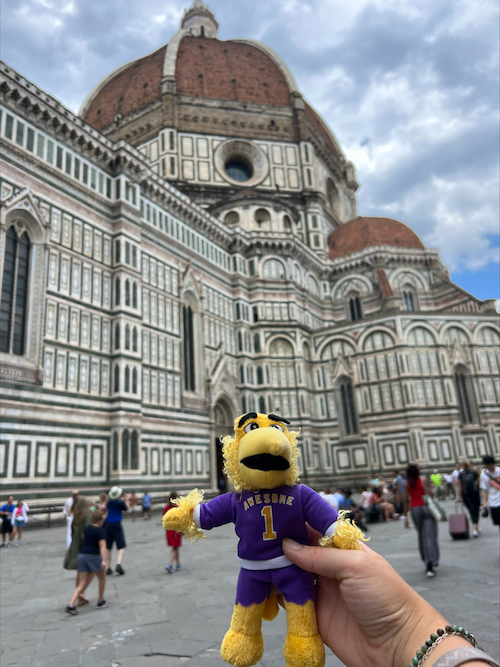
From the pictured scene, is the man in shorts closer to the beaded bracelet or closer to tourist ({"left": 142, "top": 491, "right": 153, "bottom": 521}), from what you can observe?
the beaded bracelet

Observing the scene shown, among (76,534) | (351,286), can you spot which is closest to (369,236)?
(351,286)

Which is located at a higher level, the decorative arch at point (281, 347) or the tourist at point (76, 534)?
the decorative arch at point (281, 347)

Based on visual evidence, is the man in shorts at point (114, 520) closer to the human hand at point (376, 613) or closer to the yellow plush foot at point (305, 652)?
the yellow plush foot at point (305, 652)

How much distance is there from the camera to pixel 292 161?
36.8 metres

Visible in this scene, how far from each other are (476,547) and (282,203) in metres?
27.5

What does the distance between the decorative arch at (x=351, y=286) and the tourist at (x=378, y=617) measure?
33.5 meters

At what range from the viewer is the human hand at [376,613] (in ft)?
4.44

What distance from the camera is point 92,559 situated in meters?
5.90

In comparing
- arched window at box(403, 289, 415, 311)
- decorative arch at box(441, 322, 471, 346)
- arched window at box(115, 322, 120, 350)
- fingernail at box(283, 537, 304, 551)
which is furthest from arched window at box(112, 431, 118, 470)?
arched window at box(403, 289, 415, 311)

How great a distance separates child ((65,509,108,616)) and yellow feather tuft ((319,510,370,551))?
4.93 m

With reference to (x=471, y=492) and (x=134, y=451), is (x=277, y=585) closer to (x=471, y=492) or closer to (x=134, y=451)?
(x=471, y=492)

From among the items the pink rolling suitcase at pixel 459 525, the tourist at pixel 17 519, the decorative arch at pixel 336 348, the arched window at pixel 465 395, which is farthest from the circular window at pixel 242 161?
the pink rolling suitcase at pixel 459 525

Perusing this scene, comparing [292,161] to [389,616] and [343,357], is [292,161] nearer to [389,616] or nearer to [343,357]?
[343,357]

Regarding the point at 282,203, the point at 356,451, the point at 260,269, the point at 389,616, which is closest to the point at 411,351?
the point at 356,451
